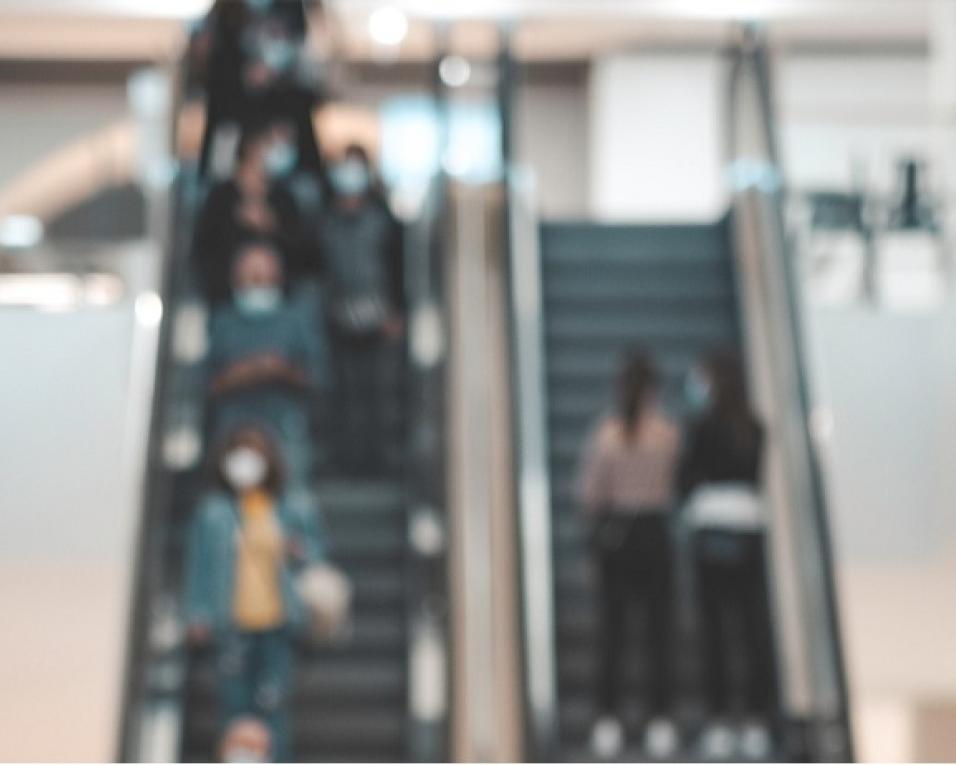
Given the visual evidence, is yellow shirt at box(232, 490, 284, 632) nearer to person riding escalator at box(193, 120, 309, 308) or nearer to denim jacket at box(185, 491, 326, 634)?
denim jacket at box(185, 491, 326, 634)

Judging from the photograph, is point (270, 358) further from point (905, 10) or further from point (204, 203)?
point (905, 10)

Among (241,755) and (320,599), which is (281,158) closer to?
(320,599)

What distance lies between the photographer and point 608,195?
548 inches

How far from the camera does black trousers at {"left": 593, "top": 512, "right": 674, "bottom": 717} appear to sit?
5926mm

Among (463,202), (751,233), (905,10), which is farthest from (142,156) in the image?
(905,10)

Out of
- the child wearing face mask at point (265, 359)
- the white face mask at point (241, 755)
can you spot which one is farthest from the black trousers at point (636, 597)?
the child wearing face mask at point (265, 359)

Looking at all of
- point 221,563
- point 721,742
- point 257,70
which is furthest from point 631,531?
point 257,70

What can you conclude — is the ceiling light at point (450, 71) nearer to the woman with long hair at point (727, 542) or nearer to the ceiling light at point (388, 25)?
the ceiling light at point (388, 25)

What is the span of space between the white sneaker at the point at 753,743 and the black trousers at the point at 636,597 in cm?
32

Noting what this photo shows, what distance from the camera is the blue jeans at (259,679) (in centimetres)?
563

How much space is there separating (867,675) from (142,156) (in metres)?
6.24

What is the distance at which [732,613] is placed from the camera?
6.12m

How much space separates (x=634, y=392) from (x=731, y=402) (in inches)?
14.1

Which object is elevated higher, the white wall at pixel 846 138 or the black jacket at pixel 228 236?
the white wall at pixel 846 138
